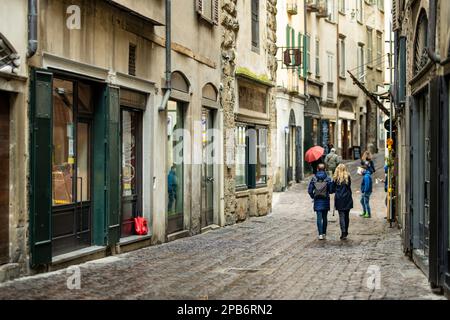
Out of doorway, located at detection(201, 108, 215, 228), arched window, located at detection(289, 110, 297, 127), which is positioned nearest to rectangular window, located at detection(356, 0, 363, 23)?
arched window, located at detection(289, 110, 297, 127)

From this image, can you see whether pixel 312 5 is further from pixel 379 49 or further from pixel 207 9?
pixel 207 9

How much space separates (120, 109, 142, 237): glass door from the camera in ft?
53.9

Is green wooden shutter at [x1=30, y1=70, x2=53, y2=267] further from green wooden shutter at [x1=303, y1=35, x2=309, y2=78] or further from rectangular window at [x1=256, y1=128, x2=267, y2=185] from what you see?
green wooden shutter at [x1=303, y1=35, x2=309, y2=78]

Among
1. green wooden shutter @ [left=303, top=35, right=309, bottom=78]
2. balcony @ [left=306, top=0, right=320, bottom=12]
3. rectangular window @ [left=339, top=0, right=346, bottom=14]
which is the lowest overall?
green wooden shutter @ [left=303, top=35, right=309, bottom=78]

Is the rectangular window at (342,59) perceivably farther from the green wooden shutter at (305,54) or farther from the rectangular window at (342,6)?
the green wooden shutter at (305,54)

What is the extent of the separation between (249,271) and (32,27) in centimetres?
467

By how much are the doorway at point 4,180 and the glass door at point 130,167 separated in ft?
15.4

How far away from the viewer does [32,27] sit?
11.9 metres

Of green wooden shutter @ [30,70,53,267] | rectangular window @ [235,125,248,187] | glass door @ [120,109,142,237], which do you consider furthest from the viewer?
rectangular window @ [235,125,248,187]

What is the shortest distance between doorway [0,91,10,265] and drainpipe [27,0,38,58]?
2.36 ft

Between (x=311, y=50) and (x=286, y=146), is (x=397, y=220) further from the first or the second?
(x=311, y=50)

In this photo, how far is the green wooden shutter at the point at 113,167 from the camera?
15.0 meters

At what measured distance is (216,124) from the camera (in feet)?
73.1

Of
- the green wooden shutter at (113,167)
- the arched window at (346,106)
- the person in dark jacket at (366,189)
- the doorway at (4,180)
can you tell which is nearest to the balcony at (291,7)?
the arched window at (346,106)
